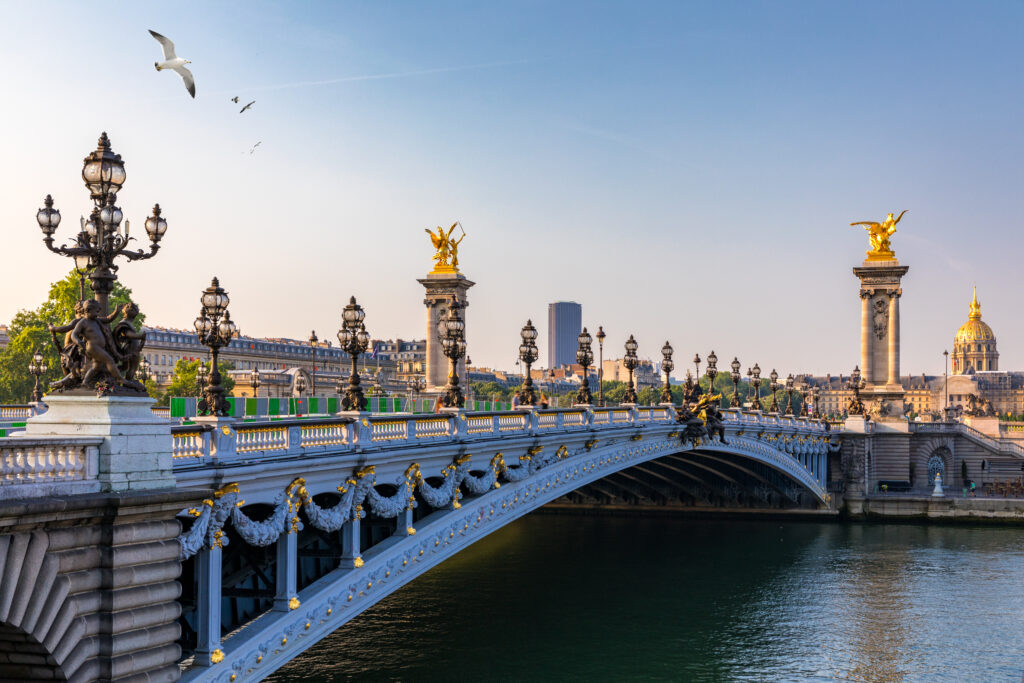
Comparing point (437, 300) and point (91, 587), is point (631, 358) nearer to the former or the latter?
point (437, 300)

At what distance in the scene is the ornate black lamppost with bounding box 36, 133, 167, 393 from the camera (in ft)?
44.4

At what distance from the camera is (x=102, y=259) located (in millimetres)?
14156

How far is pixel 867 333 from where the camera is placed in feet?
263

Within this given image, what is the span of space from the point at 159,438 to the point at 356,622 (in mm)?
22547

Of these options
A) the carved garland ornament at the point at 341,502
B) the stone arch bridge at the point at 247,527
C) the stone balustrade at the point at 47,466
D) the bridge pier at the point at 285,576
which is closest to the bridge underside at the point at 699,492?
the stone arch bridge at the point at 247,527

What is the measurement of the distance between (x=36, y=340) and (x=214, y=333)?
52204 millimetres

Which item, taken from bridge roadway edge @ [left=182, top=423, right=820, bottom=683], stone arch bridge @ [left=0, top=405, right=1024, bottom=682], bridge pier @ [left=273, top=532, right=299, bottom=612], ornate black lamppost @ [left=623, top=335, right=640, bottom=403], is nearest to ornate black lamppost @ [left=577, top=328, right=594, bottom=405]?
stone arch bridge @ [left=0, top=405, right=1024, bottom=682]

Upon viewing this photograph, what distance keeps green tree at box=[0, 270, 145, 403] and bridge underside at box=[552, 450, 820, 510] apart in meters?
28.5

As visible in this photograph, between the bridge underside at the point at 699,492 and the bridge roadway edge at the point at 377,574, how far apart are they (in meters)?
29.9

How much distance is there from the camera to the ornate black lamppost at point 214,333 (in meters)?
17.2

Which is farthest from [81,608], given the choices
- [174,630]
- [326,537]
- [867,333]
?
[867,333]

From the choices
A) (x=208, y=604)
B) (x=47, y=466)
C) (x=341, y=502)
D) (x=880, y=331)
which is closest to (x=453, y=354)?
(x=341, y=502)

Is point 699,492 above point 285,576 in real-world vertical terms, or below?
below

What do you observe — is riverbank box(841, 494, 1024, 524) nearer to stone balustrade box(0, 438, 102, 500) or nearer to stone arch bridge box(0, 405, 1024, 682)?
stone arch bridge box(0, 405, 1024, 682)
